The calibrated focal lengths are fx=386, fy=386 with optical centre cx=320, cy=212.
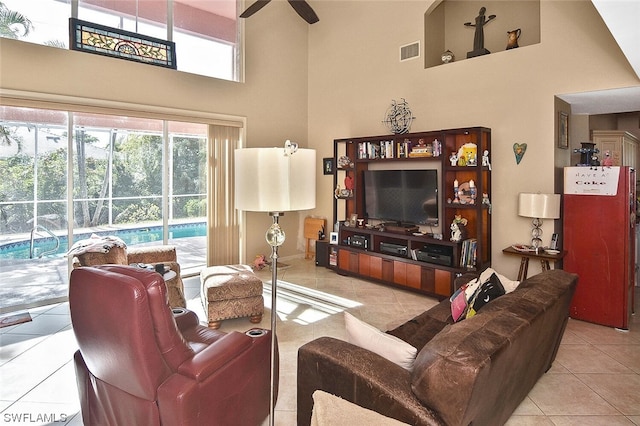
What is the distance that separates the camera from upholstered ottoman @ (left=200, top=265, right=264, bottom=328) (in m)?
3.62

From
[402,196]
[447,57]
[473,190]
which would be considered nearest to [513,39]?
[447,57]

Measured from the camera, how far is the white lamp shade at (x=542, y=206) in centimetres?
390

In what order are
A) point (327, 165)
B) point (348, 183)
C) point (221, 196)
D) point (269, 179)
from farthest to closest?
1. point (327, 165)
2. point (348, 183)
3. point (221, 196)
4. point (269, 179)

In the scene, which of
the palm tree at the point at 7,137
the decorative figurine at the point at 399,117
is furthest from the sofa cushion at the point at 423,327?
the palm tree at the point at 7,137

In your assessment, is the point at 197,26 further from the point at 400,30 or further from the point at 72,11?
the point at 400,30

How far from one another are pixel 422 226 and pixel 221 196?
2.92m

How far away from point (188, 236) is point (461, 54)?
15.3ft

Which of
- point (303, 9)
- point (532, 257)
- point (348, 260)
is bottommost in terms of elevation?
point (348, 260)

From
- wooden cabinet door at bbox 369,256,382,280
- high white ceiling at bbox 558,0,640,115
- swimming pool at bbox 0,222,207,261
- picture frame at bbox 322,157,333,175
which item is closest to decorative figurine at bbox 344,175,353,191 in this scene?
picture frame at bbox 322,157,333,175

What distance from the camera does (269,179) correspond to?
178 cm

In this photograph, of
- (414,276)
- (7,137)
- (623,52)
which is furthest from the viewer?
(414,276)

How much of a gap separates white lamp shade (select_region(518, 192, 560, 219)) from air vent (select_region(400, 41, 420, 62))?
2465mm

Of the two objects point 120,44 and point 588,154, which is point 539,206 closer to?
Answer: point 588,154

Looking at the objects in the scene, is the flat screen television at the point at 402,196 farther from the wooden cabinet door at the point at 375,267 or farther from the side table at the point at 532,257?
the side table at the point at 532,257
